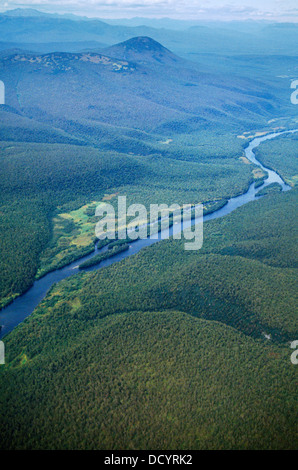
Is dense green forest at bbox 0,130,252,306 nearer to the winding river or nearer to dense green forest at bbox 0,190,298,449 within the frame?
the winding river

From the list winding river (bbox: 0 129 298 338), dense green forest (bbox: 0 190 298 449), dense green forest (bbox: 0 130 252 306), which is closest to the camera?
dense green forest (bbox: 0 190 298 449)

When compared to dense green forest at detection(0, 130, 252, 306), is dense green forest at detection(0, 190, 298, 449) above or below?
below

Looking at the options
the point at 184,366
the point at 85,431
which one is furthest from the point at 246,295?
the point at 85,431

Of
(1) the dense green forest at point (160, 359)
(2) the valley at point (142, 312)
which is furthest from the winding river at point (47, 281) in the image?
(1) the dense green forest at point (160, 359)

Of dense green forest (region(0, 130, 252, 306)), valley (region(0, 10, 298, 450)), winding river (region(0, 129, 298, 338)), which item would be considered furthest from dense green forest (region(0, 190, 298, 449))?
dense green forest (region(0, 130, 252, 306))

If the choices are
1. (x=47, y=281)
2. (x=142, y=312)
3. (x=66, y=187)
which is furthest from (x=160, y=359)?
(x=66, y=187)

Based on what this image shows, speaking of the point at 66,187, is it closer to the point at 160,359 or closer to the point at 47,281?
the point at 47,281

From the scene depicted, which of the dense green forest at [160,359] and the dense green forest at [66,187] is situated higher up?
the dense green forest at [66,187]

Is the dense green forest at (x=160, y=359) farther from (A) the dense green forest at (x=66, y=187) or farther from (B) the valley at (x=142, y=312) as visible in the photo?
(A) the dense green forest at (x=66, y=187)

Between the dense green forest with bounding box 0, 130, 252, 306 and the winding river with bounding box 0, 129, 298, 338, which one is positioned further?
the dense green forest with bounding box 0, 130, 252, 306
